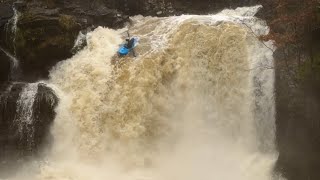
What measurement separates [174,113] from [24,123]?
159 inches

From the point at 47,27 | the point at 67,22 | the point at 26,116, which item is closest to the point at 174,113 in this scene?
→ the point at 26,116

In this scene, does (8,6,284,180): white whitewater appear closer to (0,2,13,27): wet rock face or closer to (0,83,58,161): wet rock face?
(0,83,58,161): wet rock face

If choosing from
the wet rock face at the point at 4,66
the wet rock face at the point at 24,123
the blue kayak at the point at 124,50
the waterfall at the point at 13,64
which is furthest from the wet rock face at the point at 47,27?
the blue kayak at the point at 124,50

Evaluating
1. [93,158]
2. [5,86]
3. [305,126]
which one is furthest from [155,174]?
[5,86]

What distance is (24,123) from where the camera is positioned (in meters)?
13.1

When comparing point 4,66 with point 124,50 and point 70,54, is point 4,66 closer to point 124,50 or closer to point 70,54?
point 70,54

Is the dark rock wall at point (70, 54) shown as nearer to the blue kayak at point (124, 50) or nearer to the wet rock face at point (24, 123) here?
the wet rock face at point (24, 123)

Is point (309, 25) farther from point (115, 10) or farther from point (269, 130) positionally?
point (115, 10)

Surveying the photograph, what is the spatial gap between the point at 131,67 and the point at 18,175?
416 centimetres

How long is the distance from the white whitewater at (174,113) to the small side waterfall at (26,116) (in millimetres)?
633

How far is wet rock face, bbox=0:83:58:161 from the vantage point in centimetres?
1301

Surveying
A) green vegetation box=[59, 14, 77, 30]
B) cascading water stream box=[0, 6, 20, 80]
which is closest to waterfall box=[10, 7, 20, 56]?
cascading water stream box=[0, 6, 20, 80]

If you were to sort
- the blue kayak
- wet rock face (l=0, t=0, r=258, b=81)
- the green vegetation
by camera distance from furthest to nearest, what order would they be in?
the green vegetation < wet rock face (l=0, t=0, r=258, b=81) < the blue kayak

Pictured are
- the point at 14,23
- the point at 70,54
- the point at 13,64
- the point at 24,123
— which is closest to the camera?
the point at 24,123
